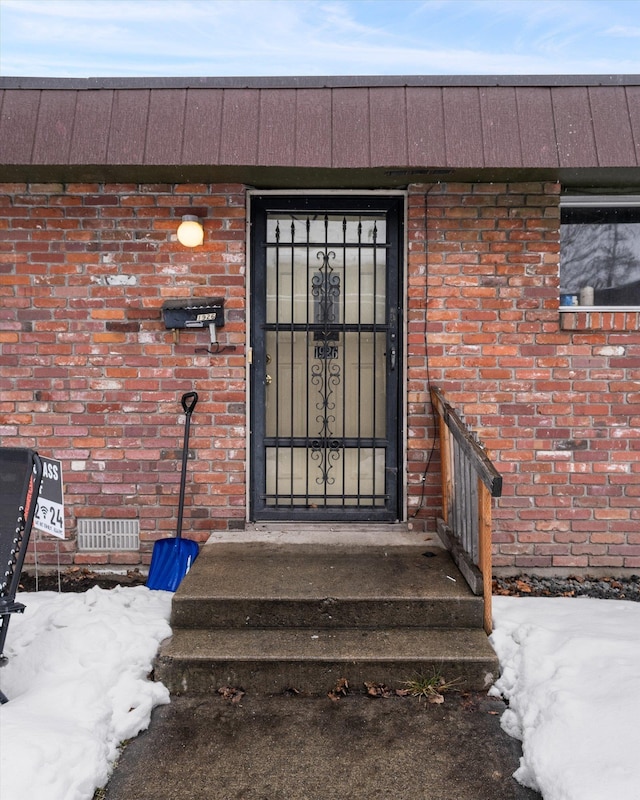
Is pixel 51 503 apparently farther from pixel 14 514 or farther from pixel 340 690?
pixel 340 690

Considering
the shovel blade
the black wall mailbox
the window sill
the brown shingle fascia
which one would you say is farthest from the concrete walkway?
the brown shingle fascia

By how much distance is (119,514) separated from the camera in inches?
158

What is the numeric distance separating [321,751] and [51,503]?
1.90m

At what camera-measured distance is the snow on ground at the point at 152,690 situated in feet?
6.68

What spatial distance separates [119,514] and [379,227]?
273 centimetres

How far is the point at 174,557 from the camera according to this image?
12.1 feet

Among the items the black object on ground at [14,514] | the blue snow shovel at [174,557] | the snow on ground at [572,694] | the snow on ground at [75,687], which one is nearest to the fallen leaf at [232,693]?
the snow on ground at [75,687]

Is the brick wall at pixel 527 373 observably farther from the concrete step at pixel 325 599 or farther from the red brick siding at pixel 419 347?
the concrete step at pixel 325 599

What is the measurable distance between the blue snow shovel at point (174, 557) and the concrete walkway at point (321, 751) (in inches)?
41.4

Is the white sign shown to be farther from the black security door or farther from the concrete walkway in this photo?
the black security door

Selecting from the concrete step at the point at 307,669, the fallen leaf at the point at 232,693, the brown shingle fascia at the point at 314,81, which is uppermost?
the brown shingle fascia at the point at 314,81

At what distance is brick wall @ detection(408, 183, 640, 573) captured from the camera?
3.92m

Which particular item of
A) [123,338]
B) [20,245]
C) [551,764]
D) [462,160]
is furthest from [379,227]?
[551,764]

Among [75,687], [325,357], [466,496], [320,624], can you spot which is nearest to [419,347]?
[325,357]
